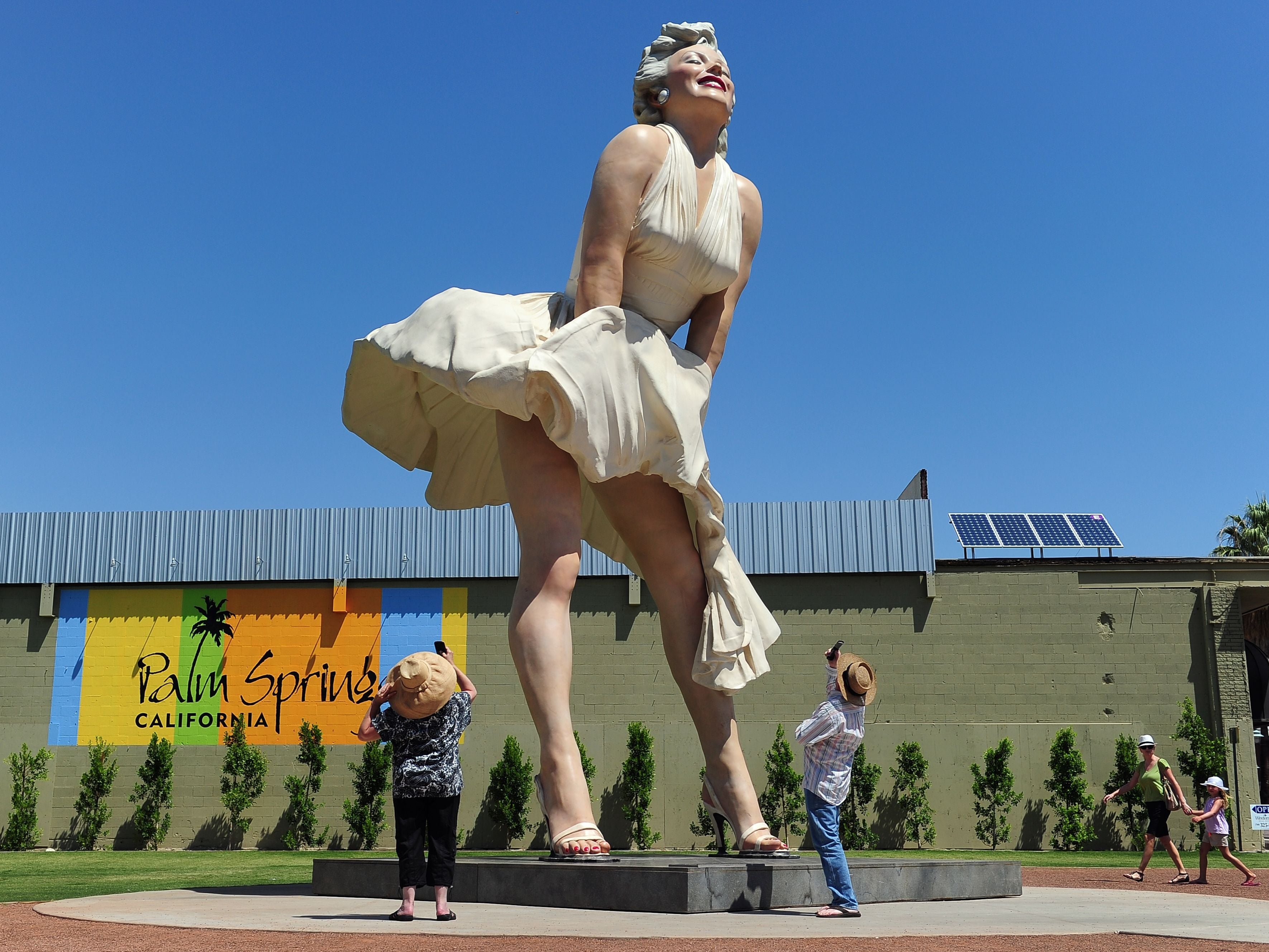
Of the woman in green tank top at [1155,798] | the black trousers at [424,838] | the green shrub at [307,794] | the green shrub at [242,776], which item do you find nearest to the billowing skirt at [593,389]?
the black trousers at [424,838]

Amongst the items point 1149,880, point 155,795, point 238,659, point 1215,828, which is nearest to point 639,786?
point 238,659

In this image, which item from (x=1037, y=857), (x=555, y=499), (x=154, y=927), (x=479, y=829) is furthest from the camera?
(x=479, y=829)

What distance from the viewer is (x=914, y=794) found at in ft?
65.8

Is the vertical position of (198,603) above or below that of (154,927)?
above

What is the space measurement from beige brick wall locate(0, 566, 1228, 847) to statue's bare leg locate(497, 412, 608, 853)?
14041mm

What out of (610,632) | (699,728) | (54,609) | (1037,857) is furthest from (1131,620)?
(54,609)

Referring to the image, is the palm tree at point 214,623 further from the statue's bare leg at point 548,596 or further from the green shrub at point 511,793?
the statue's bare leg at point 548,596

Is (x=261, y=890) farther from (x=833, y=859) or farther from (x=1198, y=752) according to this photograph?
(x=1198, y=752)

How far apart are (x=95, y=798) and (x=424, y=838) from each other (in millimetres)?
17266

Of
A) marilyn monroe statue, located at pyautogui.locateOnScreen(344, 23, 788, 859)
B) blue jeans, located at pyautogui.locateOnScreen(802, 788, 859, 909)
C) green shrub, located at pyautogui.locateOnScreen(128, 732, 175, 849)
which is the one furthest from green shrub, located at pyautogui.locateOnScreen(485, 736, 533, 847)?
blue jeans, located at pyautogui.locateOnScreen(802, 788, 859, 909)

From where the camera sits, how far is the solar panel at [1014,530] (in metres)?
21.6

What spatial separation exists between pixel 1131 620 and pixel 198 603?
1621 centimetres

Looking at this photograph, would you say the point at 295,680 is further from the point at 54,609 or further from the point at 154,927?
the point at 154,927

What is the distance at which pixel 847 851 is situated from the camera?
18250 millimetres
